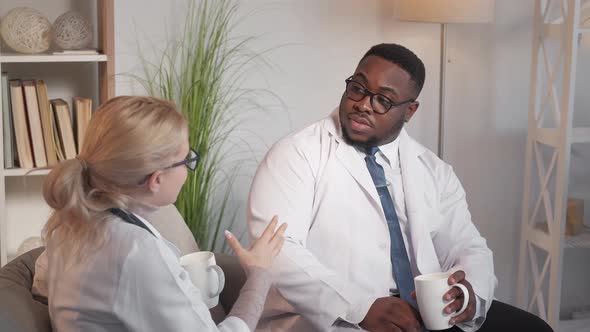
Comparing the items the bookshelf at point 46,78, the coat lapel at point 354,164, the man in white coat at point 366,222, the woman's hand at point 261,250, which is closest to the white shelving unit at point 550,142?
the man in white coat at point 366,222

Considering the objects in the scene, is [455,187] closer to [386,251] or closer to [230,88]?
[386,251]

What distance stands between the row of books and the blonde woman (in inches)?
49.8

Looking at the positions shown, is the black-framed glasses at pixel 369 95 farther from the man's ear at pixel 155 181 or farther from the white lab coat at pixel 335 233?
the man's ear at pixel 155 181

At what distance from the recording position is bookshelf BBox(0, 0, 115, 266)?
2.83 m

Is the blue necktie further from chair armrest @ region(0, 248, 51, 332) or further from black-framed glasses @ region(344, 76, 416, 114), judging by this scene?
chair armrest @ region(0, 248, 51, 332)

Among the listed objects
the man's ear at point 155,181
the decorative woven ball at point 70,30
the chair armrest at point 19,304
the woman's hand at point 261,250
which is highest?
the decorative woven ball at point 70,30

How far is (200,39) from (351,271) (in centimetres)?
119

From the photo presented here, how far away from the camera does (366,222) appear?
92.4 inches

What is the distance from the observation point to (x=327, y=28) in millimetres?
3404

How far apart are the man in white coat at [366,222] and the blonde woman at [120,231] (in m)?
0.54

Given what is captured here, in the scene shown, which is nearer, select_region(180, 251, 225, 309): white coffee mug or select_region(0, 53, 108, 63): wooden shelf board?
select_region(180, 251, 225, 309): white coffee mug

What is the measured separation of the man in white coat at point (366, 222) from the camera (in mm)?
2172

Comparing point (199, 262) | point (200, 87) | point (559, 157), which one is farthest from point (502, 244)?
point (199, 262)

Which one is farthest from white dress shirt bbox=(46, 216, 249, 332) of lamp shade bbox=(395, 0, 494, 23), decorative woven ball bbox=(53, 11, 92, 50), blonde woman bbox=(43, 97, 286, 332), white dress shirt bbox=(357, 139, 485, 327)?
lamp shade bbox=(395, 0, 494, 23)
